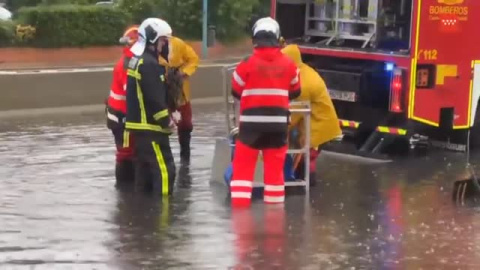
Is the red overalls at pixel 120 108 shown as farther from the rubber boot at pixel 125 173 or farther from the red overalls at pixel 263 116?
the red overalls at pixel 263 116

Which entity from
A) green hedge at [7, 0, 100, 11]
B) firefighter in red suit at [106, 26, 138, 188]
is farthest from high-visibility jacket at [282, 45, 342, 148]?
green hedge at [7, 0, 100, 11]

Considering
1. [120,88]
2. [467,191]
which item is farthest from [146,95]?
[467,191]

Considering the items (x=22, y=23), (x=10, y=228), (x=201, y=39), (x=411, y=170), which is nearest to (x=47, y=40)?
(x=22, y=23)

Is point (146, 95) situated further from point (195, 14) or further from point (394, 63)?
point (195, 14)

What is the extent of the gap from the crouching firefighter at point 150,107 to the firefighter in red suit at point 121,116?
329 millimetres

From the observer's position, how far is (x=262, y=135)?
9539mm

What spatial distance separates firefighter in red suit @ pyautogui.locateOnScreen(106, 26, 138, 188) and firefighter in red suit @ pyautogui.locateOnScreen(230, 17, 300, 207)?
49.6 inches

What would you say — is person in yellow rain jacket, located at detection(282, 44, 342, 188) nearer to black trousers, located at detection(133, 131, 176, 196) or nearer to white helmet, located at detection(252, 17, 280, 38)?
white helmet, located at detection(252, 17, 280, 38)

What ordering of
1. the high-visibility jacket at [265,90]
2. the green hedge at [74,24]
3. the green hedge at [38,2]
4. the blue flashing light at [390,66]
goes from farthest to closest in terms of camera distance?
the green hedge at [38,2], the green hedge at [74,24], the blue flashing light at [390,66], the high-visibility jacket at [265,90]

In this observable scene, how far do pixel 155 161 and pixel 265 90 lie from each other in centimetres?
123

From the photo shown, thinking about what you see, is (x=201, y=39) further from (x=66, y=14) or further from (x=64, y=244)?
(x=64, y=244)

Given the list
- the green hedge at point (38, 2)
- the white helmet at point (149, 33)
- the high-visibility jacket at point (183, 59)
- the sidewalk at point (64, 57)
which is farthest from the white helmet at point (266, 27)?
the green hedge at point (38, 2)

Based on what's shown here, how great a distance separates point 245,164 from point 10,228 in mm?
2166

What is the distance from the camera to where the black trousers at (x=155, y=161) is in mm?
9875
